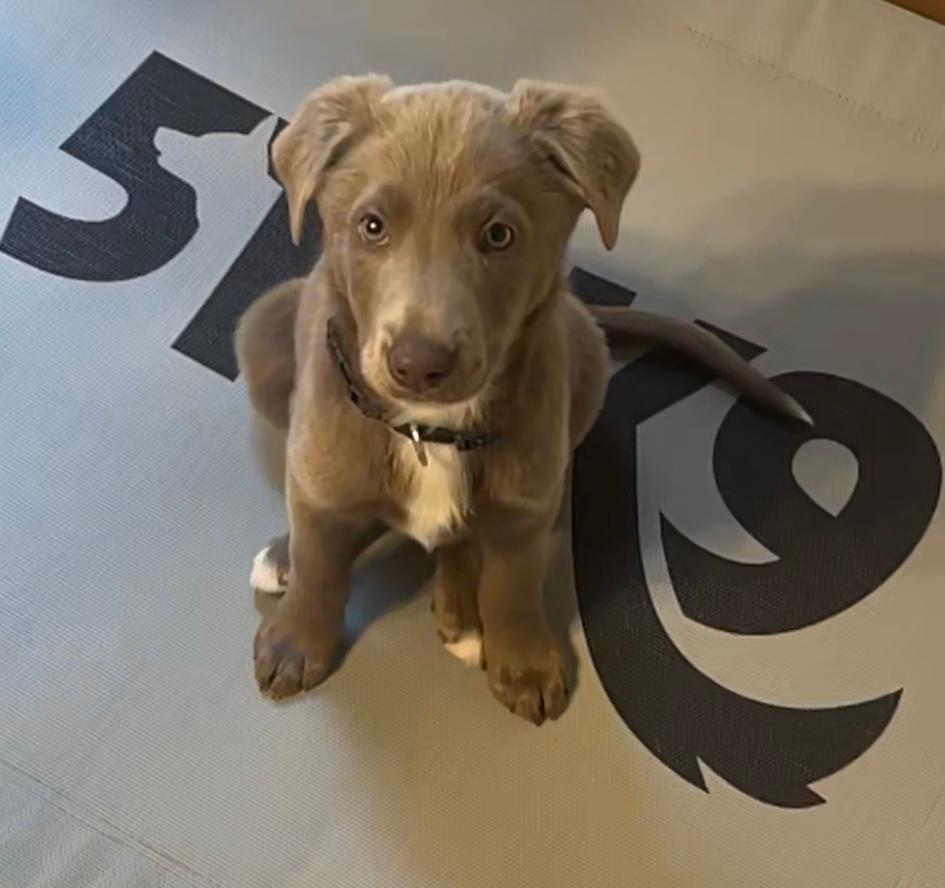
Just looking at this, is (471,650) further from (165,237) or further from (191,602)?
(165,237)

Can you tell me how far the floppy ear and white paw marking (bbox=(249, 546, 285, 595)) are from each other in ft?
2.43

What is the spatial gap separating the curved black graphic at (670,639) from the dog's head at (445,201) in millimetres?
653

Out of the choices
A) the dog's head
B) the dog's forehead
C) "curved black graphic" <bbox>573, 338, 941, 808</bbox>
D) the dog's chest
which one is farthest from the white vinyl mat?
the dog's forehead

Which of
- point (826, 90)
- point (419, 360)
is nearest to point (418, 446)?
point (419, 360)

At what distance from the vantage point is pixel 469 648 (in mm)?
2100

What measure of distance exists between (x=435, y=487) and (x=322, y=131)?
16.6 inches

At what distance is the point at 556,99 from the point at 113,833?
1032 millimetres

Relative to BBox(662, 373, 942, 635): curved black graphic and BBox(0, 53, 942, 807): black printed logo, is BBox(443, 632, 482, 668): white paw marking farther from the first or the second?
BBox(662, 373, 942, 635): curved black graphic

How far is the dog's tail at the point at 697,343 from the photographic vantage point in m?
2.28

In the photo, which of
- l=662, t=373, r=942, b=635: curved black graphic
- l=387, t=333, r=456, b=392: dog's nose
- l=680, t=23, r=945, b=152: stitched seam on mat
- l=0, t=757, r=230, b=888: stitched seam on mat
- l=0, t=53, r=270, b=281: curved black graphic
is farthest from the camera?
l=680, t=23, r=945, b=152: stitched seam on mat

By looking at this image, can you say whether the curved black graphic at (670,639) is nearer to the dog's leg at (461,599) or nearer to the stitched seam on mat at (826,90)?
the dog's leg at (461,599)

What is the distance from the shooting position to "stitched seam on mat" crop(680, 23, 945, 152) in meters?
2.62

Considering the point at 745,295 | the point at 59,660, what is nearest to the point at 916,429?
the point at 745,295

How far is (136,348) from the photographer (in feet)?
7.56
